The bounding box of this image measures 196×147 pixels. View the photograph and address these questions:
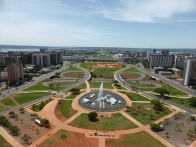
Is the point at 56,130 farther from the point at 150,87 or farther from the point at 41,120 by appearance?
the point at 150,87

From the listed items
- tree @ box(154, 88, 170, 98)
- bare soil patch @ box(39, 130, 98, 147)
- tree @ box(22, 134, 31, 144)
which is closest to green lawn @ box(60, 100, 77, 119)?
bare soil patch @ box(39, 130, 98, 147)

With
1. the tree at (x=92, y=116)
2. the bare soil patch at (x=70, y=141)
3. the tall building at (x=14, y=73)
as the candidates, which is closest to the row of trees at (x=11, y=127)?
the bare soil patch at (x=70, y=141)

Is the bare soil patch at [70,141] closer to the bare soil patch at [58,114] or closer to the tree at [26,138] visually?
the tree at [26,138]

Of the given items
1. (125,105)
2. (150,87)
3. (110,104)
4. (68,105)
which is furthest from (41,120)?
(150,87)

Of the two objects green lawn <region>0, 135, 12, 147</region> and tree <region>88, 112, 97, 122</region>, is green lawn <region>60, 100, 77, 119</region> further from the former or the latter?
green lawn <region>0, 135, 12, 147</region>

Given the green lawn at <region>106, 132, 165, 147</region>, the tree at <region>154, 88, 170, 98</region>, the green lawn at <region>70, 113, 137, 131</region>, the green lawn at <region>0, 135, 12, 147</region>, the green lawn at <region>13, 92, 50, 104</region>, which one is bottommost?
the green lawn at <region>0, 135, 12, 147</region>

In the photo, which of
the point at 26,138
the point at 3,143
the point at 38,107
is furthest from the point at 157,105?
the point at 3,143
